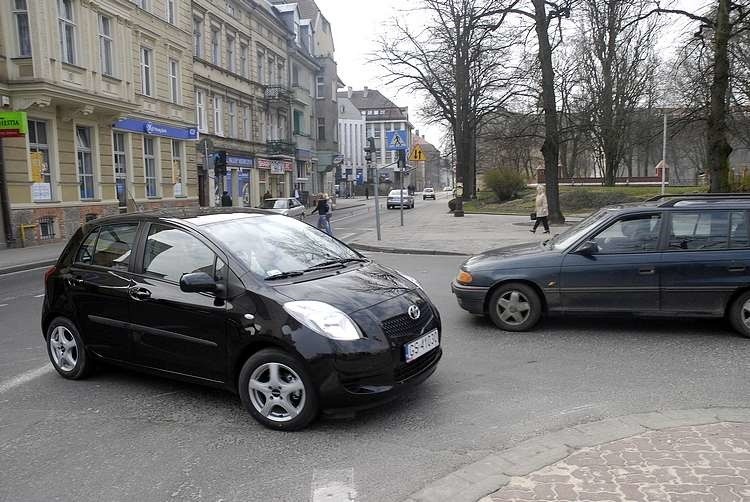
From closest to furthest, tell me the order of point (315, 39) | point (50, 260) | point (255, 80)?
point (50, 260) < point (255, 80) < point (315, 39)

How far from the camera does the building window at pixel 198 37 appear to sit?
33459 millimetres

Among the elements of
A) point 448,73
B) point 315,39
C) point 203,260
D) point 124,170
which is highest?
point 315,39

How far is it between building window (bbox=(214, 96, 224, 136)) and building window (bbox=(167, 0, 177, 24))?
6.41 meters

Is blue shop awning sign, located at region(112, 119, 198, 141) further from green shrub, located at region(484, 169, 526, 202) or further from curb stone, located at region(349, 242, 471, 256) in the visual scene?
green shrub, located at region(484, 169, 526, 202)

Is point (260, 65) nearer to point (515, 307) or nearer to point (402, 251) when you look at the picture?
point (402, 251)

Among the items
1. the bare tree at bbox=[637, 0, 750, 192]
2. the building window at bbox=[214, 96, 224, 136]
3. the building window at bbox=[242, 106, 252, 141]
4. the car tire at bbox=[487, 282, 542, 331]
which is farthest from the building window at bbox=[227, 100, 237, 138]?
the car tire at bbox=[487, 282, 542, 331]

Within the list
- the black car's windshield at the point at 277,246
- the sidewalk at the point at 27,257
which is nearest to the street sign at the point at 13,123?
the sidewalk at the point at 27,257

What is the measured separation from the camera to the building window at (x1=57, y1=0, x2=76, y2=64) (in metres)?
20.7

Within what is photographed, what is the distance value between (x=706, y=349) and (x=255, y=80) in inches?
1570

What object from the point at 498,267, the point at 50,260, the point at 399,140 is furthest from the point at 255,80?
the point at 498,267

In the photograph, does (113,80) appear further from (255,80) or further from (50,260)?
(255,80)

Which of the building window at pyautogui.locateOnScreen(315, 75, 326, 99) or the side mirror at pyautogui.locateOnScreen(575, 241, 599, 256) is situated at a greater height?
the building window at pyautogui.locateOnScreen(315, 75, 326, 99)

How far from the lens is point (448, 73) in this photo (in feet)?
121

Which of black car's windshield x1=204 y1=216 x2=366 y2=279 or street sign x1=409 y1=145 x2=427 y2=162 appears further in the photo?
street sign x1=409 y1=145 x2=427 y2=162
